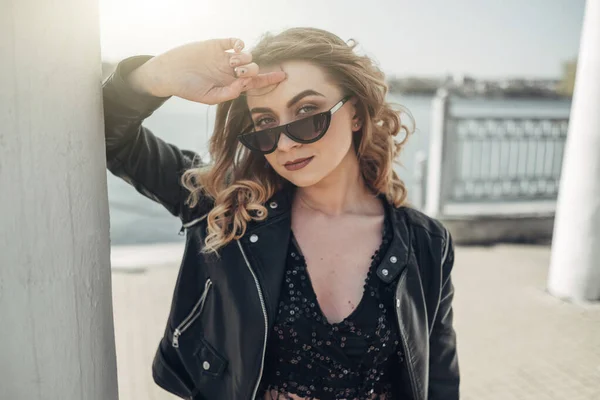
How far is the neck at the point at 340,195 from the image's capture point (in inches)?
81.8

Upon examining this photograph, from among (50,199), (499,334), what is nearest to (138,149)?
(50,199)

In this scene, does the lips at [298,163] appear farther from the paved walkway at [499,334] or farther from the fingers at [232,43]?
the paved walkway at [499,334]

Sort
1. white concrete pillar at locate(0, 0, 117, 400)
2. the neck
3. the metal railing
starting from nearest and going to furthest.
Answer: white concrete pillar at locate(0, 0, 117, 400)
the neck
the metal railing

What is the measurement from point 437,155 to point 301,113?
5917 mm

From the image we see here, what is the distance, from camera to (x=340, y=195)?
2105mm

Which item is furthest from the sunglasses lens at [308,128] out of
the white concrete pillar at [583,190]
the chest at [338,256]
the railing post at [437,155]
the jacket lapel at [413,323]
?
the railing post at [437,155]

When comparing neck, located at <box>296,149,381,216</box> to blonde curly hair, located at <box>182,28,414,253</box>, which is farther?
neck, located at <box>296,149,381,216</box>

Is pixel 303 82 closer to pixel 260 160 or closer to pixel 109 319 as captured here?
pixel 260 160

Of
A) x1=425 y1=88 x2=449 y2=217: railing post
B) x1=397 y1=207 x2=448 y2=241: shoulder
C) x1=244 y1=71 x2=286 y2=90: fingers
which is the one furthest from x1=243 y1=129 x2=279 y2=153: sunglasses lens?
x1=425 y1=88 x2=449 y2=217: railing post

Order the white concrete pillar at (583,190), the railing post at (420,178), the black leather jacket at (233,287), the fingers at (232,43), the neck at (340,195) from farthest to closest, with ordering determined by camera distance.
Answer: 1. the railing post at (420,178)
2. the white concrete pillar at (583,190)
3. the neck at (340,195)
4. the black leather jacket at (233,287)
5. the fingers at (232,43)

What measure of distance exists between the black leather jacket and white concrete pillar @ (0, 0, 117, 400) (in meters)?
0.39

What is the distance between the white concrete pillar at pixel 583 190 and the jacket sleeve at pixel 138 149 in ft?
14.1

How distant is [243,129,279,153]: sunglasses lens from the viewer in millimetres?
1760

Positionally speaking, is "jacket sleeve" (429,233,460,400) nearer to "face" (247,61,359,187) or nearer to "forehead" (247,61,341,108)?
"face" (247,61,359,187)
